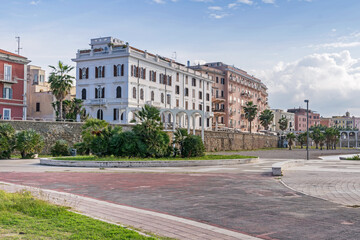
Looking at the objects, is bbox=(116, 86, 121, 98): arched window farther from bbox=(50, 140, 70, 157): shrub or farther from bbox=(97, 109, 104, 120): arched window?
bbox=(50, 140, 70, 157): shrub

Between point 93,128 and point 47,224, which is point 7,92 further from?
point 47,224

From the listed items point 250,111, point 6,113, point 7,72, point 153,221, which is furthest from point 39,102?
point 153,221

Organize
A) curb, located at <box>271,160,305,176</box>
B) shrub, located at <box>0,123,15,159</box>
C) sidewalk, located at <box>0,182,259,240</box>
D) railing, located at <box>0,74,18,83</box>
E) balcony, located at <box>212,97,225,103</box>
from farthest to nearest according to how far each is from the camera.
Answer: balcony, located at <box>212,97,225,103</box> < railing, located at <box>0,74,18,83</box> < shrub, located at <box>0,123,15,159</box> < curb, located at <box>271,160,305,176</box> < sidewalk, located at <box>0,182,259,240</box>

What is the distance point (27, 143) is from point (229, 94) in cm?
6339

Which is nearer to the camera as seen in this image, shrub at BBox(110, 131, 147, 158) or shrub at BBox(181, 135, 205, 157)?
shrub at BBox(110, 131, 147, 158)

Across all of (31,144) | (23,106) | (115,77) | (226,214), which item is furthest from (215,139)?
(226,214)

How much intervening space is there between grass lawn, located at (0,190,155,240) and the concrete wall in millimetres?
32277

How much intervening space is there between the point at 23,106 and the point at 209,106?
4167 cm

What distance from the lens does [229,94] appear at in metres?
90.9

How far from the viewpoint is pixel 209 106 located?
8094 centimetres

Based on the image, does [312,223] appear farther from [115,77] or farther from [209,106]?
[209,106]

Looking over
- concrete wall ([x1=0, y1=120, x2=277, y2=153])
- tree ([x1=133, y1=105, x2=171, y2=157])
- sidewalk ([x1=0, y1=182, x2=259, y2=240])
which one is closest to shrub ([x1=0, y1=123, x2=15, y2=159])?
concrete wall ([x1=0, y1=120, x2=277, y2=153])

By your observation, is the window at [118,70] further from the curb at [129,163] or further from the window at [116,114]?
the curb at [129,163]

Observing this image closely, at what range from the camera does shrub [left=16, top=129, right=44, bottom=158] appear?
33219 mm
